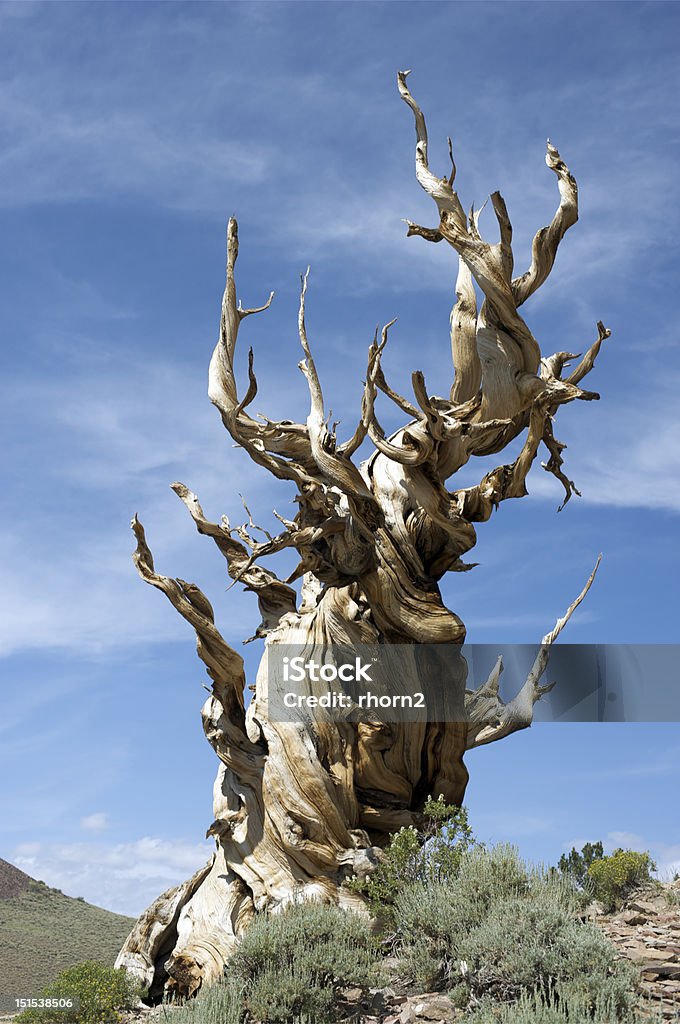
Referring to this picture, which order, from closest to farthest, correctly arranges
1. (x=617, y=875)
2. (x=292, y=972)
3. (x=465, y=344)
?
(x=292, y=972) < (x=617, y=875) < (x=465, y=344)

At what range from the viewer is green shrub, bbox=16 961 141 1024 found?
1165 cm

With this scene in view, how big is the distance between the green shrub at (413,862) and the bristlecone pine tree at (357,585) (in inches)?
16.2

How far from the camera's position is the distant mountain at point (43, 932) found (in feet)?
85.7

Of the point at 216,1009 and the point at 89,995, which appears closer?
the point at 216,1009

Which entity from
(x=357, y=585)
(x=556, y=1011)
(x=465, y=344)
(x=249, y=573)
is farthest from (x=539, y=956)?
(x=465, y=344)

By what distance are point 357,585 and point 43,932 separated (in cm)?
2193

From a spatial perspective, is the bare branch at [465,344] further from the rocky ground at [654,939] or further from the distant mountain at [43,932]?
the distant mountain at [43,932]

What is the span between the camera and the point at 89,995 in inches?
465

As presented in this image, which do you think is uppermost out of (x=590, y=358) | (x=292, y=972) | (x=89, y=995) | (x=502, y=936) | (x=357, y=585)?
(x=590, y=358)

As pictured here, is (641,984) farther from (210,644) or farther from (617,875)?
(210,644)

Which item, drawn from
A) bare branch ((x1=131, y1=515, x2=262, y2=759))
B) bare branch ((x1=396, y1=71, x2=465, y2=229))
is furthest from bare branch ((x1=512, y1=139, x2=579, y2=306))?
bare branch ((x1=131, y1=515, x2=262, y2=759))

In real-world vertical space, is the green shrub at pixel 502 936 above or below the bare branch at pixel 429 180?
below

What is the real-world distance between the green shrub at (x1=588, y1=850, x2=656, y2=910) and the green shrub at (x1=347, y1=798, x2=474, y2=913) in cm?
162

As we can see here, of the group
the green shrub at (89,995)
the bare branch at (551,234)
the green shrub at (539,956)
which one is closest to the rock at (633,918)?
the green shrub at (539,956)
